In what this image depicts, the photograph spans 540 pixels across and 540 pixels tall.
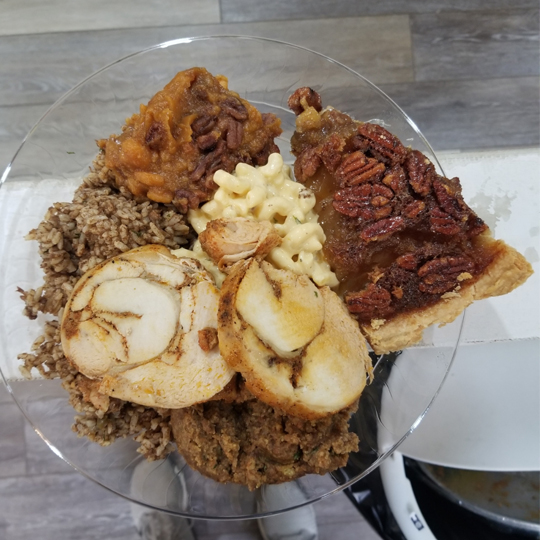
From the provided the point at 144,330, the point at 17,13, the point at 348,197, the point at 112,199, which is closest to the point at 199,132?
the point at 112,199

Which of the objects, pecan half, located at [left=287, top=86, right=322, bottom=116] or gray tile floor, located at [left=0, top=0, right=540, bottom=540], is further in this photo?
gray tile floor, located at [left=0, top=0, right=540, bottom=540]

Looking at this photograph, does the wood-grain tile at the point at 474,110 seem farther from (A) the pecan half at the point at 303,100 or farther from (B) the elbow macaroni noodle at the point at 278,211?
(B) the elbow macaroni noodle at the point at 278,211

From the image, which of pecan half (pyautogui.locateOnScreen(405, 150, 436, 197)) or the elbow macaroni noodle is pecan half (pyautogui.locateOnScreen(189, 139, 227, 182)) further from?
pecan half (pyautogui.locateOnScreen(405, 150, 436, 197))

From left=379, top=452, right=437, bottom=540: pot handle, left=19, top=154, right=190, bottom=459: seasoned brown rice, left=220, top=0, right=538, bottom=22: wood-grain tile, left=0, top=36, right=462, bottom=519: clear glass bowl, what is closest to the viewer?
left=19, top=154, right=190, bottom=459: seasoned brown rice

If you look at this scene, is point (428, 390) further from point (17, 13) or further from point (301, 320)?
point (17, 13)

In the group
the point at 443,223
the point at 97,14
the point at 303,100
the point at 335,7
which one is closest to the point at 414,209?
the point at 443,223

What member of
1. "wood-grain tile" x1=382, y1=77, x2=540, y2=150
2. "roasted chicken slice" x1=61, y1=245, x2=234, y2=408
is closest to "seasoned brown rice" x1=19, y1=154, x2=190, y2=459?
"roasted chicken slice" x1=61, y1=245, x2=234, y2=408

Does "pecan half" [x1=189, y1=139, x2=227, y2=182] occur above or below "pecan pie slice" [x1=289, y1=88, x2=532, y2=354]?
above
